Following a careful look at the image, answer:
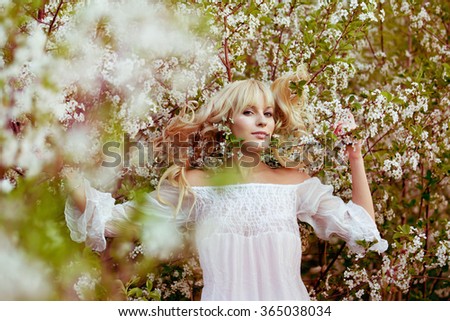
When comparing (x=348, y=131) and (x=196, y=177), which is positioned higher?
(x=348, y=131)

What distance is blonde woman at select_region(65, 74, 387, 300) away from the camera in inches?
86.4

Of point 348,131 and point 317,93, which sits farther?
point 317,93

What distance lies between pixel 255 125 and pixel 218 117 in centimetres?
17

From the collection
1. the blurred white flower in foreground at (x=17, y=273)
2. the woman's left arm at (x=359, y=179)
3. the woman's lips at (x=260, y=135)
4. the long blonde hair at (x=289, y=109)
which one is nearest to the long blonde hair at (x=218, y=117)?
the long blonde hair at (x=289, y=109)

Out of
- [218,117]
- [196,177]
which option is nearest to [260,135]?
[218,117]

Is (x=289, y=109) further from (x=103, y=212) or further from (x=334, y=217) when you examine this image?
(x=103, y=212)

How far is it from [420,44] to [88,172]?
3098 mm

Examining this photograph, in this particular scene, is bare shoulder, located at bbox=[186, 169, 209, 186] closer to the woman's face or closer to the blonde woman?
A: the blonde woman

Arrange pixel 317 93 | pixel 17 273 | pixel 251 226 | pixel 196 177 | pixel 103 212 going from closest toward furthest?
pixel 17 273
pixel 103 212
pixel 251 226
pixel 196 177
pixel 317 93

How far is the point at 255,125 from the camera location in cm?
232

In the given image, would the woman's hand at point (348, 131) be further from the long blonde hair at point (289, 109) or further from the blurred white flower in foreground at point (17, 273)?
the blurred white flower in foreground at point (17, 273)

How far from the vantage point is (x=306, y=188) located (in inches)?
93.7

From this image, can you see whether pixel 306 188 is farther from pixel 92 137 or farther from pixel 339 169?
pixel 92 137
